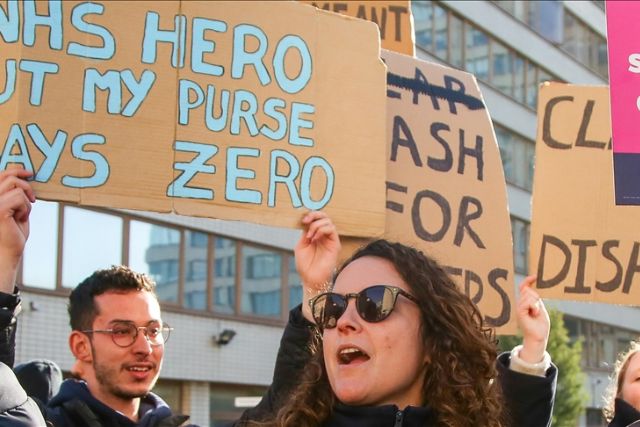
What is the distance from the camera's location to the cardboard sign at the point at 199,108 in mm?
3357

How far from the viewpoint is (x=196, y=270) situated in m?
16.6

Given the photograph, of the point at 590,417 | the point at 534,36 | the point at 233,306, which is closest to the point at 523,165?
the point at 534,36

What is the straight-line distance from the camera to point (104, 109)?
3436 millimetres

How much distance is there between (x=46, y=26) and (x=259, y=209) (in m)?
0.84

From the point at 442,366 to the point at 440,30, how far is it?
67.3 ft

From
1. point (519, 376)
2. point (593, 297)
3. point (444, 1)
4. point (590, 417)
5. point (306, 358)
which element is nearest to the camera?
point (519, 376)

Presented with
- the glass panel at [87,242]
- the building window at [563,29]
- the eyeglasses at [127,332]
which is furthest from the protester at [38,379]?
the building window at [563,29]

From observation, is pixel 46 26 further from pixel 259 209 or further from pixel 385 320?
pixel 385 320

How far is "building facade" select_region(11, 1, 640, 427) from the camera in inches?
545

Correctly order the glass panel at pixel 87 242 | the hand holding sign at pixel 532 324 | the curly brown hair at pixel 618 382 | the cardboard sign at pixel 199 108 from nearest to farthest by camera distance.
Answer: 1. the hand holding sign at pixel 532 324
2. the cardboard sign at pixel 199 108
3. the curly brown hair at pixel 618 382
4. the glass panel at pixel 87 242

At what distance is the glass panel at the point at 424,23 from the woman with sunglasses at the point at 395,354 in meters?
19.2

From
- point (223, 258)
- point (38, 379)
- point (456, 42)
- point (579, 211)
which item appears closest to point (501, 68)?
point (456, 42)

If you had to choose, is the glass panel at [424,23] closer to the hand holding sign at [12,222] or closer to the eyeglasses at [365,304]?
the hand holding sign at [12,222]

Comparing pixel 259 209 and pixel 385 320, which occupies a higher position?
pixel 259 209
